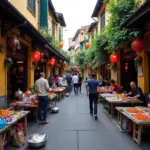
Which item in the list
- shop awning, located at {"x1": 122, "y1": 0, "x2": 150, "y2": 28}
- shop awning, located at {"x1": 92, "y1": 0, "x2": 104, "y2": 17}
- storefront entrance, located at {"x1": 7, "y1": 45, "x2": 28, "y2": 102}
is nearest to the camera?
shop awning, located at {"x1": 122, "y1": 0, "x2": 150, "y2": 28}

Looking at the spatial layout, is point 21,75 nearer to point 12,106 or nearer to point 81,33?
point 12,106

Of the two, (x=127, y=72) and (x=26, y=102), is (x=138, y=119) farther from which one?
(x=127, y=72)

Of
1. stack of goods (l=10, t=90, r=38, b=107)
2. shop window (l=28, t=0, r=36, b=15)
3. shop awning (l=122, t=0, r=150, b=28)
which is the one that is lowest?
stack of goods (l=10, t=90, r=38, b=107)

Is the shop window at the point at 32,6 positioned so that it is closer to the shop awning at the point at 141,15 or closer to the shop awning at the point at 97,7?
the shop awning at the point at 141,15

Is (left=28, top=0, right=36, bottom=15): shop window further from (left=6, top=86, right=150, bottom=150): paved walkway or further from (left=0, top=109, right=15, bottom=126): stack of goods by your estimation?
(left=0, top=109, right=15, bottom=126): stack of goods

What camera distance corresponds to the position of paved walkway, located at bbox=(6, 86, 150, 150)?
4.68 metres

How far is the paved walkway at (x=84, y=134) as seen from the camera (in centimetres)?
468

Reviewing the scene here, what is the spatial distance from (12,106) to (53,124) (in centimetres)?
161

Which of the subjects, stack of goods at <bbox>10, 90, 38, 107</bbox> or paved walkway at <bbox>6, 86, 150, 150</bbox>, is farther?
stack of goods at <bbox>10, 90, 38, 107</bbox>

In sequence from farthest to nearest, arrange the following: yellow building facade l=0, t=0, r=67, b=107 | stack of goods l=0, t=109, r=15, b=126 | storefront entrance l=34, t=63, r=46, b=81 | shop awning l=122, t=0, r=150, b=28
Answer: storefront entrance l=34, t=63, r=46, b=81, yellow building facade l=0, t=0, r=67, b=107, shop awning l=122, t=0, r=150, b=28, stack of goods l=0, t=109, r=15, b=126

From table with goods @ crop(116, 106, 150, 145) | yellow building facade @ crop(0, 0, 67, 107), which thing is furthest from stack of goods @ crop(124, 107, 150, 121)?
yellow building facade @ crop(0, 0, 67, 107)

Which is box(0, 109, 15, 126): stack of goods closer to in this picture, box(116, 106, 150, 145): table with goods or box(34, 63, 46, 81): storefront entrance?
box(116, 106, 150, 145): table with goods

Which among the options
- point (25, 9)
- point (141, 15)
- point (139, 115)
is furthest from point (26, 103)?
point (25, 9)

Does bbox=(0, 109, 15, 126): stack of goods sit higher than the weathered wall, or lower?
lower
